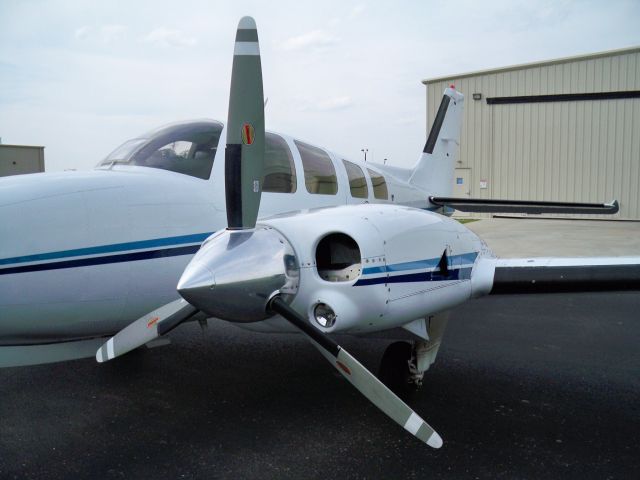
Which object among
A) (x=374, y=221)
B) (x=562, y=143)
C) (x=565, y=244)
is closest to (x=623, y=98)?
(x=562, y=143)

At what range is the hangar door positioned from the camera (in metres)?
21.9

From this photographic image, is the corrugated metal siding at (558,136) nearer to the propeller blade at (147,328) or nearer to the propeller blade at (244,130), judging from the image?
the propeller blade at (244,130)

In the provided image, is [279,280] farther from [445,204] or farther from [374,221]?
[445,204]

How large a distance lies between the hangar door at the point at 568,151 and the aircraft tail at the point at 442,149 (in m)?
14.9

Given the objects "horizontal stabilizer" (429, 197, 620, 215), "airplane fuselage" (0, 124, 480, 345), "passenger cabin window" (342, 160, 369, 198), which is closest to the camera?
"airplane fuselage" (0, 124, 480, 345)

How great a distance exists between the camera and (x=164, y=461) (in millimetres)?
3859

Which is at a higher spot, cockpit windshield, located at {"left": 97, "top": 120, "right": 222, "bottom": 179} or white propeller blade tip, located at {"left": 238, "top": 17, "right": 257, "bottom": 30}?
white propeller blade tip, located at {"left": 238, "top": 17, "right": 257, "bottom": 30}

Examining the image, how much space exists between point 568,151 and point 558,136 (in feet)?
2.34

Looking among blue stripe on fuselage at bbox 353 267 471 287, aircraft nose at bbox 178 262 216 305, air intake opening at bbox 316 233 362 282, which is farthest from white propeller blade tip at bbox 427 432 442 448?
aircraft nose at bbox 178 262 216 305

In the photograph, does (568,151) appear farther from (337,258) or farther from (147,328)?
(147,328)

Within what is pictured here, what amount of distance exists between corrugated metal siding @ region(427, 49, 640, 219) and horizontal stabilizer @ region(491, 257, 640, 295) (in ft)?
65.2

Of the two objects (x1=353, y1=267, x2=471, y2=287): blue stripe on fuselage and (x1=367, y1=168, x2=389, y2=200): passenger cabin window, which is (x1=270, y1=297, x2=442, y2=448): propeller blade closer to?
(x1=353, y1=267, x2=471, y2=287): blue stripe on fuselage

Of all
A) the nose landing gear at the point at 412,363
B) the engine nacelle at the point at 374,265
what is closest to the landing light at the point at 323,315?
the engine nacelle at the point at 374,265

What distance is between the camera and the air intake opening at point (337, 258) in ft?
13.0
